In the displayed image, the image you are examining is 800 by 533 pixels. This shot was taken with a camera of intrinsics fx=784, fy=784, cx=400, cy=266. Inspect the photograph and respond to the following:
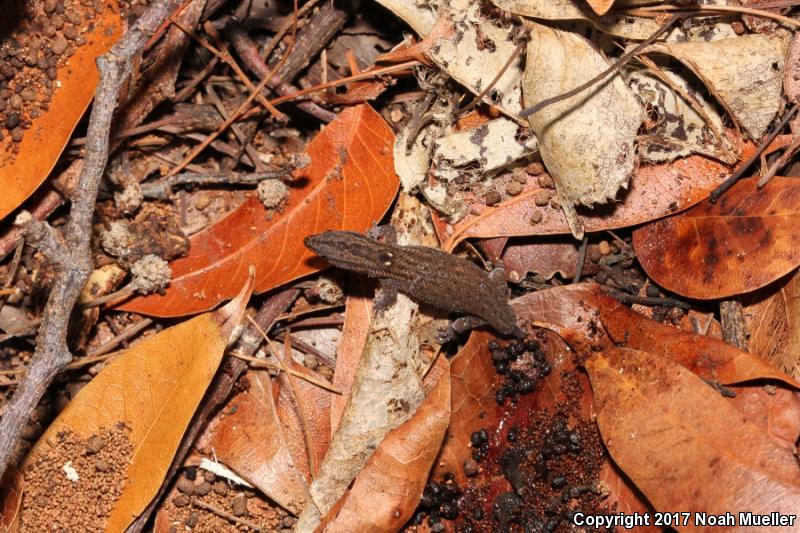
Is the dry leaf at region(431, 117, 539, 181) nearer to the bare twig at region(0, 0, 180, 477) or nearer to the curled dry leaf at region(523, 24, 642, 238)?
the curled dry leaf at region(523, 24, 642, 238)

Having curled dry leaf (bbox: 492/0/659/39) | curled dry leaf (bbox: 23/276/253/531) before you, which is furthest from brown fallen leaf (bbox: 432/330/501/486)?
curled dry leaf (bbox: 492/0/659/39)

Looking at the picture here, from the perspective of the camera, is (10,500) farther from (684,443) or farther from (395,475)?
(684,443)

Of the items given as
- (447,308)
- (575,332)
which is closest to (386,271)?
(447,308)

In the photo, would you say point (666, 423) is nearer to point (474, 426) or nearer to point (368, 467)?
point (474, 426)

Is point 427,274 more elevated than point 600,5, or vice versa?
point 600,5

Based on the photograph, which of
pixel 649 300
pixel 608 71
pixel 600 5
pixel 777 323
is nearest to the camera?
pixel 600 5

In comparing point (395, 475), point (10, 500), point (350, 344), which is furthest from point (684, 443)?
point (10, 500)
